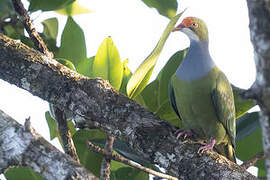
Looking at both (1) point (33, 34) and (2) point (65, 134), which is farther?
(1) point (33, 34)

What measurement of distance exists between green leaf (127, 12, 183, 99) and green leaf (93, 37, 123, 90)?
0.13m

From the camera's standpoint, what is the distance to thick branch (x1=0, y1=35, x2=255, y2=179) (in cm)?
191

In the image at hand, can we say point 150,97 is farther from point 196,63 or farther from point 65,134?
point 65,134

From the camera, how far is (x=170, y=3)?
2695 mm

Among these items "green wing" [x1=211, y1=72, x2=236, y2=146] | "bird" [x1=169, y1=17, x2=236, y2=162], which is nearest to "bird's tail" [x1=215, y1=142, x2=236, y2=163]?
"bird" [x1=169, y1=17, x2=236, y2=162]

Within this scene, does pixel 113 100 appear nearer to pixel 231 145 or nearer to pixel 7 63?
pixel 7 63

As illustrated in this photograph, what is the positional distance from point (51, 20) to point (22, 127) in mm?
1509

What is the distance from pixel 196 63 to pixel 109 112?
786 mm

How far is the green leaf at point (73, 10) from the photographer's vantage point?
304 cm

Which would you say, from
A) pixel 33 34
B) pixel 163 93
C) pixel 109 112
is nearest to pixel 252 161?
pixel 163 93

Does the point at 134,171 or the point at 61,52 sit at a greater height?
the point at 61,52

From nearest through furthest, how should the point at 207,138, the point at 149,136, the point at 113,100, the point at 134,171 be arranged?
the point at 149,136 < the point at 113,100 < the point at 134,171 < the point at 207,138

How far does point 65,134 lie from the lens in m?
2.22

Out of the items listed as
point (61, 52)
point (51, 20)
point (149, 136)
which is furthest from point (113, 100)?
point (51, 20)
